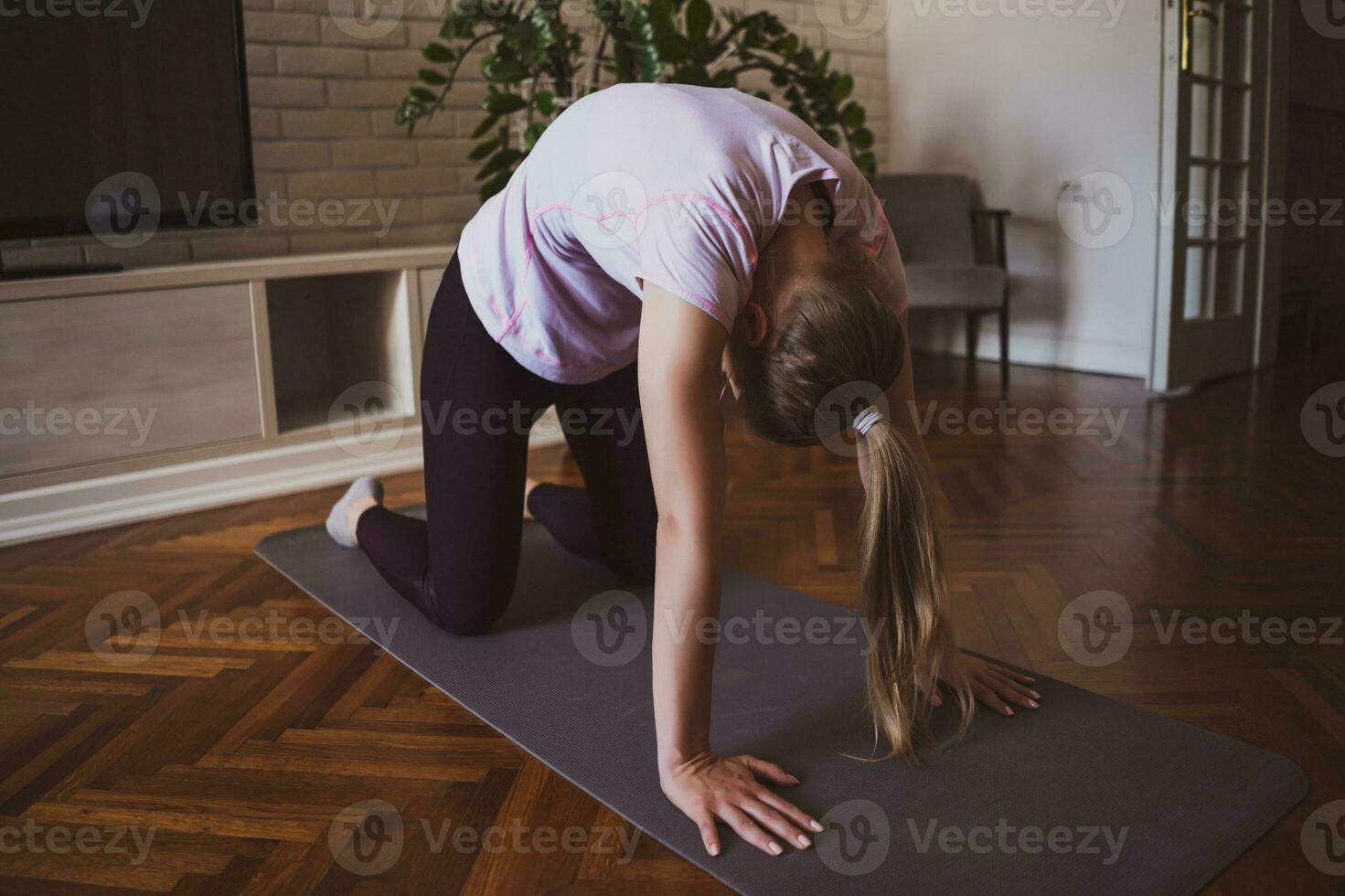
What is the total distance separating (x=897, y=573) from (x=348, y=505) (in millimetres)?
1350

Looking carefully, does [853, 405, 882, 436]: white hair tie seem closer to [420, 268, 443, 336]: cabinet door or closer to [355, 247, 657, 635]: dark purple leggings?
[355, 247, 657, 635]: dark purple leggings

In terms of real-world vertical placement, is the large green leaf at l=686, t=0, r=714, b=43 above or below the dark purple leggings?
above

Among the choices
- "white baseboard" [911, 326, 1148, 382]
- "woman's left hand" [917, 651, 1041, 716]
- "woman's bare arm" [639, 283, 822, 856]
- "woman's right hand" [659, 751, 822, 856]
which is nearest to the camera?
"woman's bare arm" [639, 283, 822, 856]

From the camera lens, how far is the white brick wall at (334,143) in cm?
317

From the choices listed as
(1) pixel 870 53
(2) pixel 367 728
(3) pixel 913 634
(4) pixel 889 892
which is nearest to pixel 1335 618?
(3) pixel 913 634

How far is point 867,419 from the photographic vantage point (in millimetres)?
1223

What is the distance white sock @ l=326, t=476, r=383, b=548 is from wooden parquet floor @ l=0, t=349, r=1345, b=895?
0.18 meters

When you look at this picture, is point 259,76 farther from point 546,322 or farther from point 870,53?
point 870,53

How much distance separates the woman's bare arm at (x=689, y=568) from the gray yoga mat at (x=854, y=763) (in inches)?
1.1

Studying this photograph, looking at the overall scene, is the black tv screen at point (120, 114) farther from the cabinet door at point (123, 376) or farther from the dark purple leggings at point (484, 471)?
the dark purple leggings at point (484, 471)

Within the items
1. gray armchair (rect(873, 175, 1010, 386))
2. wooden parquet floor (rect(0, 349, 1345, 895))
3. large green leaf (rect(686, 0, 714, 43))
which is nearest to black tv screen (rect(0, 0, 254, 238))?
wooden parquet floor (rect(0, 349, 1345, 895))

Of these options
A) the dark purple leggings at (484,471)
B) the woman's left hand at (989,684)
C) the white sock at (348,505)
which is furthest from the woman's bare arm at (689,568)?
the white sock at (348,505)

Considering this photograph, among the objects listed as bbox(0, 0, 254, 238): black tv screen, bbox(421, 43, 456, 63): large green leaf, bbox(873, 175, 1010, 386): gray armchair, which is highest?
bbox(421, 43, 456, 63): large green leaf

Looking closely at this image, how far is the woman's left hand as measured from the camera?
1.51m
